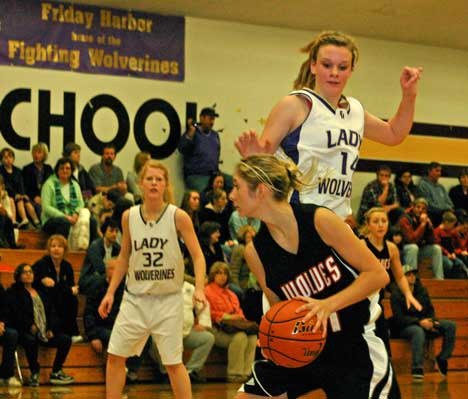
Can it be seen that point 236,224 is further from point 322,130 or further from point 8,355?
point 322,130

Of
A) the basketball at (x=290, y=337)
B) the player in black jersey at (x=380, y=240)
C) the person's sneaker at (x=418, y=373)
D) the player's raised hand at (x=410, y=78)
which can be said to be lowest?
the person's sneaker at (x=418, y=373)

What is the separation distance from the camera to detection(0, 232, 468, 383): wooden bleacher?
10.6 meters

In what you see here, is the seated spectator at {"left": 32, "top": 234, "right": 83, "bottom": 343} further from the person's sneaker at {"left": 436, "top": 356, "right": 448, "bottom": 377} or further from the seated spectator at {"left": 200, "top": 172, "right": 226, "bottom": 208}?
the person's sneaker at {"left": 436, "top": 356, "right": 448, "bottom": 377}

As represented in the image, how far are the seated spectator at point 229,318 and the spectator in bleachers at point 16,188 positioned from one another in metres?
3.09

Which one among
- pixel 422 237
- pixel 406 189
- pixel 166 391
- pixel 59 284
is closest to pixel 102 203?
pixel 59 284

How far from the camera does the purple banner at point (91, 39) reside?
1517cm

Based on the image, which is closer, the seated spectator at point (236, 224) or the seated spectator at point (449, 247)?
the seated spectator at point (236, 224)

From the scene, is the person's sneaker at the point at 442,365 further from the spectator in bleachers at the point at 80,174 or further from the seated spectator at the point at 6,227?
the seated spectator at the point at 6,227

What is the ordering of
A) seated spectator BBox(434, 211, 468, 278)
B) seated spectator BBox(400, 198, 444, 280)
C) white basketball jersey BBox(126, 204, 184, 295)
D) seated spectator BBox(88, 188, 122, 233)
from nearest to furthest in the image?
1. white basketball jersey BBox(126, 204, 184, 295)
2. seated spectator BBox(88, 188, 122, 233)
3. seated spectator BBox(400, 198, 444, 280)
4. seated spectator BBox(434, 211, 468, 278)

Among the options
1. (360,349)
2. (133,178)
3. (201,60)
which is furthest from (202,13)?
(360,349)

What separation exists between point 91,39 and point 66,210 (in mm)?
3803

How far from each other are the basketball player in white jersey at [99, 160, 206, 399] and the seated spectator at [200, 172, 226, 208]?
268 inches

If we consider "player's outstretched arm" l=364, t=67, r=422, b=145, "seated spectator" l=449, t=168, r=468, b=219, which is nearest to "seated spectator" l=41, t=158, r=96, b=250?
"seated spectator" l=449, t=168, r=468, b=219

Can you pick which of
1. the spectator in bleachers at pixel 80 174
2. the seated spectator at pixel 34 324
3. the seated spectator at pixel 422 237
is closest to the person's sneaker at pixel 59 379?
the seated spectator at pixel 34 324
